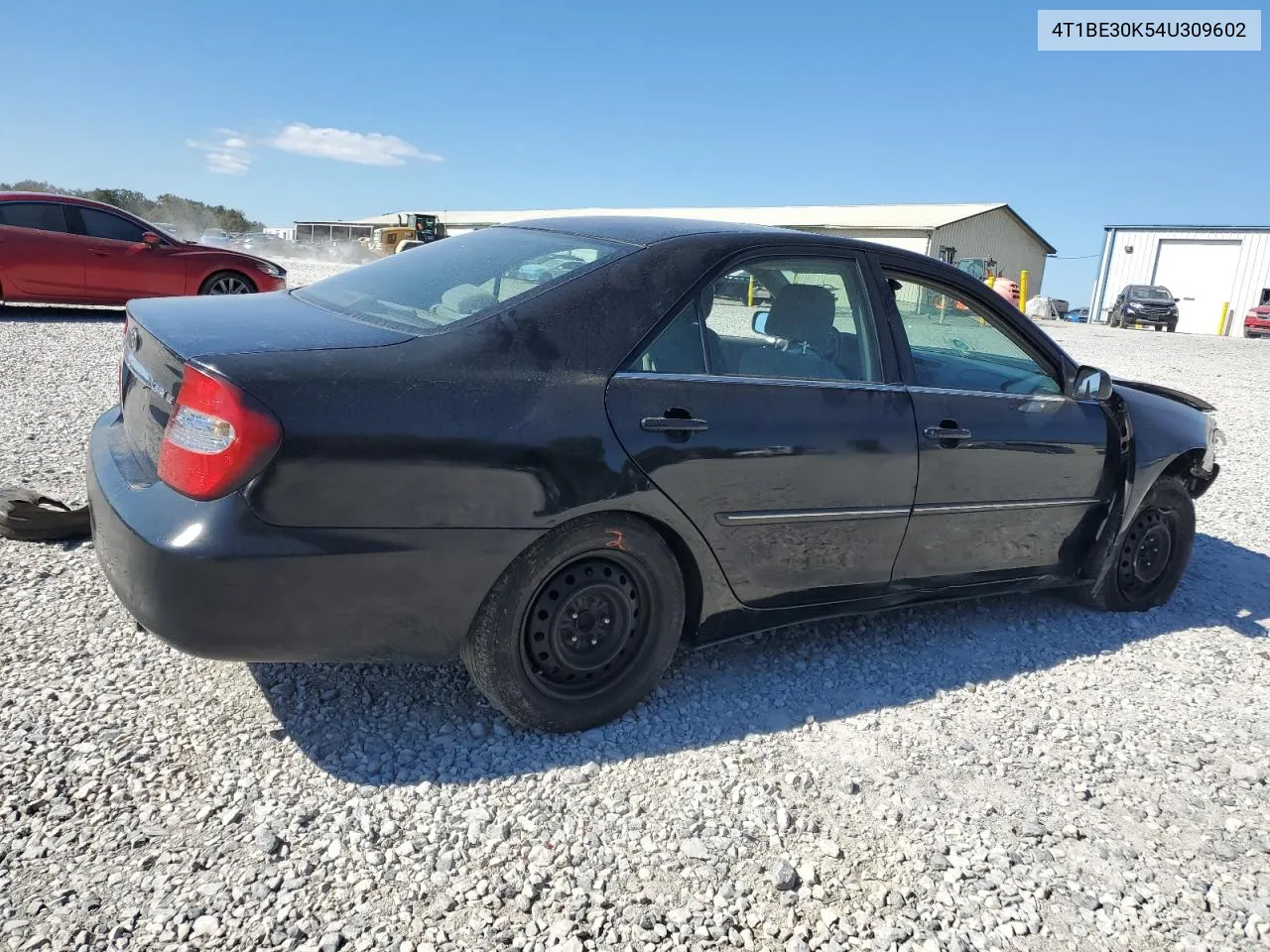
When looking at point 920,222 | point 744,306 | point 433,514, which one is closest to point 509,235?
point 744,306

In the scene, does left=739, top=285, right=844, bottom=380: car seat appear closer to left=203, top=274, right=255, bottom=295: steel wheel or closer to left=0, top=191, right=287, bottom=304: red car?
left=0, top=191, right=287, bottom=304: red car

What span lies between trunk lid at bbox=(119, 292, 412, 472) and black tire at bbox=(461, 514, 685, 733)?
2.58 ft

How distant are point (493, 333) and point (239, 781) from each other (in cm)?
142

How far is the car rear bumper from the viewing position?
2305mm

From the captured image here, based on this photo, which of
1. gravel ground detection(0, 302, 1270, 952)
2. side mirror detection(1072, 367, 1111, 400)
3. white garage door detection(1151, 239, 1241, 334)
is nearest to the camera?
gravel ground detection(0, 302, 1270, 952)

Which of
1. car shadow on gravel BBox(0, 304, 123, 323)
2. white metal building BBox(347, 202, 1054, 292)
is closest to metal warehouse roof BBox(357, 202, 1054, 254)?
white metal building BBox(347, 202, 1054, 292)

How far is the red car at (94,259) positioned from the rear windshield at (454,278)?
28.3 ft

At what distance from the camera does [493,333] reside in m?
2.64

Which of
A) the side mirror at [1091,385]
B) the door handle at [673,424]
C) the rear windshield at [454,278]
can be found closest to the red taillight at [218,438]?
the rear windshield at [454,278]

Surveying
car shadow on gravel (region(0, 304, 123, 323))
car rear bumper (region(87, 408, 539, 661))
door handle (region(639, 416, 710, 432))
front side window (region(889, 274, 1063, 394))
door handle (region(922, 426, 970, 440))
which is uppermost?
front side window (region(889, 274, 1063, 394))

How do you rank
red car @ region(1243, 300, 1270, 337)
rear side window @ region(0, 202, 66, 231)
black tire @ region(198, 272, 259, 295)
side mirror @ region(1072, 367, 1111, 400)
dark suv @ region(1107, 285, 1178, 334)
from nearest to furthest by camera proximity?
side mirror @ region(1072, 367, 1111, 400)
rear side window @ region(0, 202, 66, 231)
black tire @ region(198, 272, 259, 295)
red car @ region(1243, 300, 1270, 337)
dark suv @ region(1107, 285, 1178, 334)

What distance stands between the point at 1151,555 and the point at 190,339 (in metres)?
4.24

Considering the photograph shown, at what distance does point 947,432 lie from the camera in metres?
3.44

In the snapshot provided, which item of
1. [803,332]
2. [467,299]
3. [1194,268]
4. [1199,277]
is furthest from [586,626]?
[1194,268]
